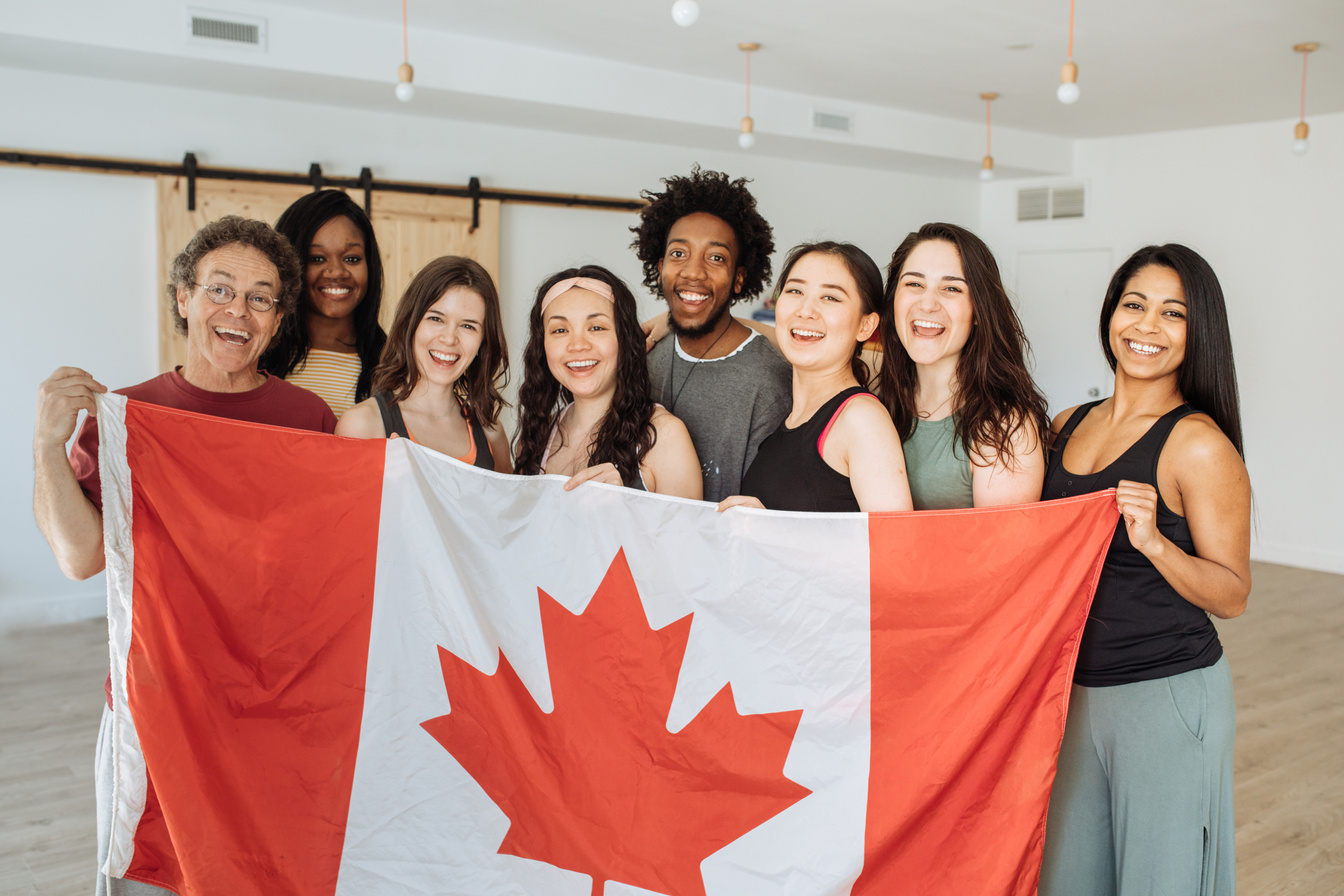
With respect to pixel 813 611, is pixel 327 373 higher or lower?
higher

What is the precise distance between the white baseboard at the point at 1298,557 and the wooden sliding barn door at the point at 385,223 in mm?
5626

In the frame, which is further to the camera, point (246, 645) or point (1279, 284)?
point (1279, 284)

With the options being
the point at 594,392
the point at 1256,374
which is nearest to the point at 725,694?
the point at 594,392

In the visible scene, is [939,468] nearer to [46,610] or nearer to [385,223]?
[385,223]

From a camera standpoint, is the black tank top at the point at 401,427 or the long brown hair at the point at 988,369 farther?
the black tank top at the point at 401,427

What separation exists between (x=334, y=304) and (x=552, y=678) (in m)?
1.43

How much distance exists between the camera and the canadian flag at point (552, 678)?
156 centimetres

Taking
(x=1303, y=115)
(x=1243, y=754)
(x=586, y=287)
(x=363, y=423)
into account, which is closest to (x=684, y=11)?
(x=586, y=287)

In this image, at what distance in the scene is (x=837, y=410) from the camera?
5.63ft

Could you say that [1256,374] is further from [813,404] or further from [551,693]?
[551,693]

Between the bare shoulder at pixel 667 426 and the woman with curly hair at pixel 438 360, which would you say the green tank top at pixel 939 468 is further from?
the woman with curly hair at pixel 438 360

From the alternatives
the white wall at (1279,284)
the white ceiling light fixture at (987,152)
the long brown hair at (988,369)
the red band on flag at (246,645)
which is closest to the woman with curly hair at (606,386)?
the red band on flag at (246,645)

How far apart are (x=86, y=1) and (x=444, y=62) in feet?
5.19

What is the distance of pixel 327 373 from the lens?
2588 mm
